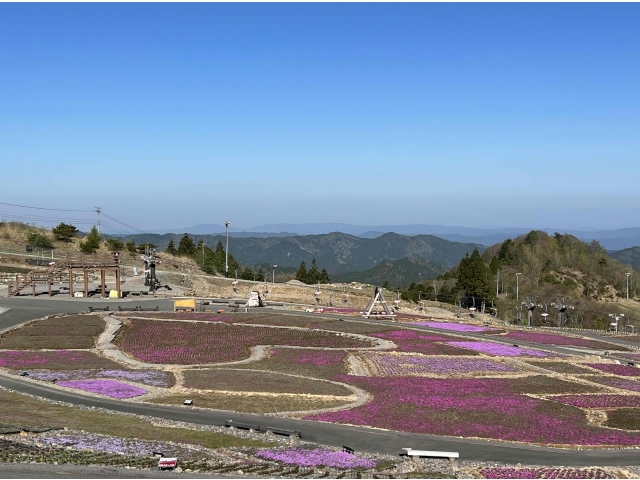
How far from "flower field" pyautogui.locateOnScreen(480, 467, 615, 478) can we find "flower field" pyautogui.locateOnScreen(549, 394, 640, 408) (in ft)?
56.0

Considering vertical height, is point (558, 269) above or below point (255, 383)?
above

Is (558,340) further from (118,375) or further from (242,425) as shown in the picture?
(242,425)

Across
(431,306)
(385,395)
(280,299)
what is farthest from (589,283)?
(385,395)

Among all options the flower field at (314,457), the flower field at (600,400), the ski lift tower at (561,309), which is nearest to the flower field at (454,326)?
the ski lift tower at (561,309)

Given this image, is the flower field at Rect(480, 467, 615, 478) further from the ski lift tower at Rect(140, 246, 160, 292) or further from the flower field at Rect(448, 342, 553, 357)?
the ski lift tower at Rect(140, 246, 160, 292)

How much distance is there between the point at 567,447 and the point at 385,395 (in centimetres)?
1519

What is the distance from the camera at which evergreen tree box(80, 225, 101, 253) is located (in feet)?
466

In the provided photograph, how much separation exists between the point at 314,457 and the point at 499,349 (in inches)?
1755

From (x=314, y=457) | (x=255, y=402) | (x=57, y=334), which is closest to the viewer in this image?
(x=314, y=457)

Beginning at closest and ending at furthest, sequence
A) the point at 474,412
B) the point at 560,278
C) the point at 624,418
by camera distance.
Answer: the point at 474,412 < the point at 624,418 < the point at 560,278

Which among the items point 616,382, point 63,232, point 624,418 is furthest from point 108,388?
point 63,232

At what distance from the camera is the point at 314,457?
3209cm

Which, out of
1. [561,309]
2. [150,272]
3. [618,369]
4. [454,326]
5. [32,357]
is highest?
[150,272]

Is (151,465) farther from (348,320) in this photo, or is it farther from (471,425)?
(348,320)
